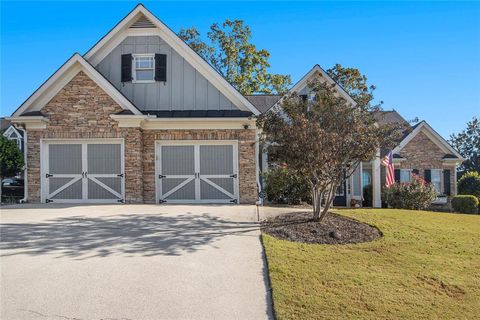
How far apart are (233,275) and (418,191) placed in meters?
14.0

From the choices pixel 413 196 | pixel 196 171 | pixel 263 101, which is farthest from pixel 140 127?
pixel 413 196

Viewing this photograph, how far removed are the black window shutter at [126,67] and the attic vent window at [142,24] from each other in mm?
1277

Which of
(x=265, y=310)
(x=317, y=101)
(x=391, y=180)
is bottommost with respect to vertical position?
(x=265, y=310)

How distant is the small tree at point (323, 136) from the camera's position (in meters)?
9.16

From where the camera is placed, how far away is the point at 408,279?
6.04m

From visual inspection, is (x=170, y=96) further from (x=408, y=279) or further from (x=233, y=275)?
(x=408, y=279)

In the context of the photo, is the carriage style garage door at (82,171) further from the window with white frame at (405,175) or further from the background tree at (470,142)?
the background tree at (470,142)

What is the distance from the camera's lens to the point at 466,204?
62.1 feet

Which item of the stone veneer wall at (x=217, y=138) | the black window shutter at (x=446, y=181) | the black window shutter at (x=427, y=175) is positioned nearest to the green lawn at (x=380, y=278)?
the stone veneer wall at (x=217, y=138)

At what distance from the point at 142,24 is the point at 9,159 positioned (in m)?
7.63

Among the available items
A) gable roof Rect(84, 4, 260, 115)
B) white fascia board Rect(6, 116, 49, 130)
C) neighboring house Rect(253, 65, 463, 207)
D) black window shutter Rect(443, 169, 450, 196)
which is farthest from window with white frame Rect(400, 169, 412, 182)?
white fascia board Rect(6, 116, 49, 130)

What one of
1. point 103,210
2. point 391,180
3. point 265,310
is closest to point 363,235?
point 265,310

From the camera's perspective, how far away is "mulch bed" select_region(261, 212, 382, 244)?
836 cm

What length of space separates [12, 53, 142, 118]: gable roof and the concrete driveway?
5.24 metres
